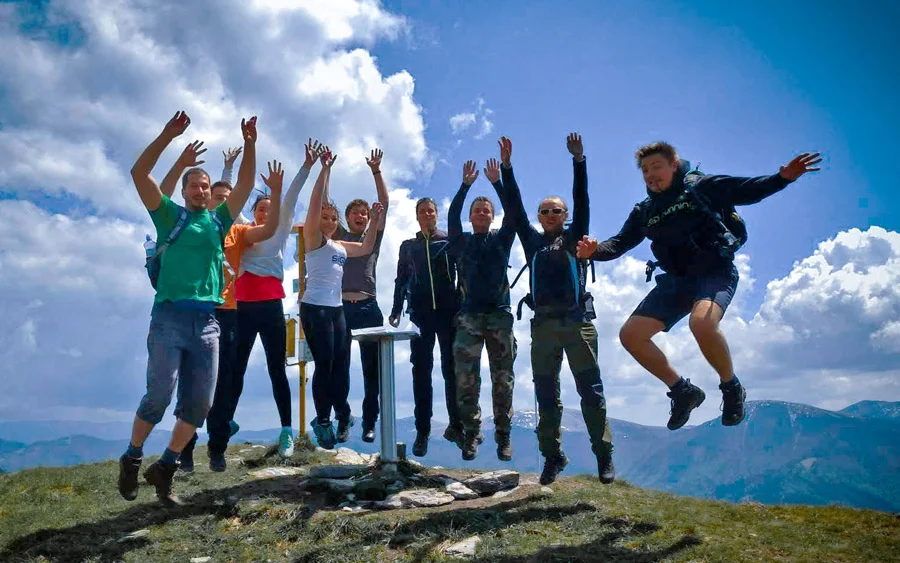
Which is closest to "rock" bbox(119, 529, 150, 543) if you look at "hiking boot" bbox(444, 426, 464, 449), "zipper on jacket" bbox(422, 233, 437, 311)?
"hiking boot" bbox(444, 426, 464, 449)

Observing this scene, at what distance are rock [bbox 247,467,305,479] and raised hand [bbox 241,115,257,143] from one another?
5183 millimetres

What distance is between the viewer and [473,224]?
28.1ft

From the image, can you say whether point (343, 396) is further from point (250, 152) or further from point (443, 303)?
point (250, 152)

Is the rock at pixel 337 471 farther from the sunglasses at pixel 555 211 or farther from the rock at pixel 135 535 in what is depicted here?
the sunglasses at pixel 555 211

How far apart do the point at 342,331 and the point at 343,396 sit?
0.97 meters

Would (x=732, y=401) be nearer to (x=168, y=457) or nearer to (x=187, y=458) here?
(x=168, y=457)

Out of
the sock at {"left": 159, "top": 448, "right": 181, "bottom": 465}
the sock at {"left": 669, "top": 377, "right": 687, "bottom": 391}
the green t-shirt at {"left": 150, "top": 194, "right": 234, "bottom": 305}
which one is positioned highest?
the green t-shirt at {"left": 150, "top": 194, "right": 234, "bottom": 305}

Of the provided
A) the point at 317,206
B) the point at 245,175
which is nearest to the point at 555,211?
the point at 317,206

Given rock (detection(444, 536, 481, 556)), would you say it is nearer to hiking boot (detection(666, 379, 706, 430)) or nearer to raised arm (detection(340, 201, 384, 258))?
hiking boot (detection(666, 379, 706, 430))

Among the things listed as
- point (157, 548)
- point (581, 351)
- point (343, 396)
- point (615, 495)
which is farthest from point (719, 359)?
point (157, 548)

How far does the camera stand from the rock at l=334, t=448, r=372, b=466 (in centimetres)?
1066

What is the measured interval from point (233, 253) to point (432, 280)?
282 centimetres

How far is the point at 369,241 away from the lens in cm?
907

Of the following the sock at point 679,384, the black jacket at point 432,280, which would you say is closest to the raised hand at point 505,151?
the black jacket at point 432,280
